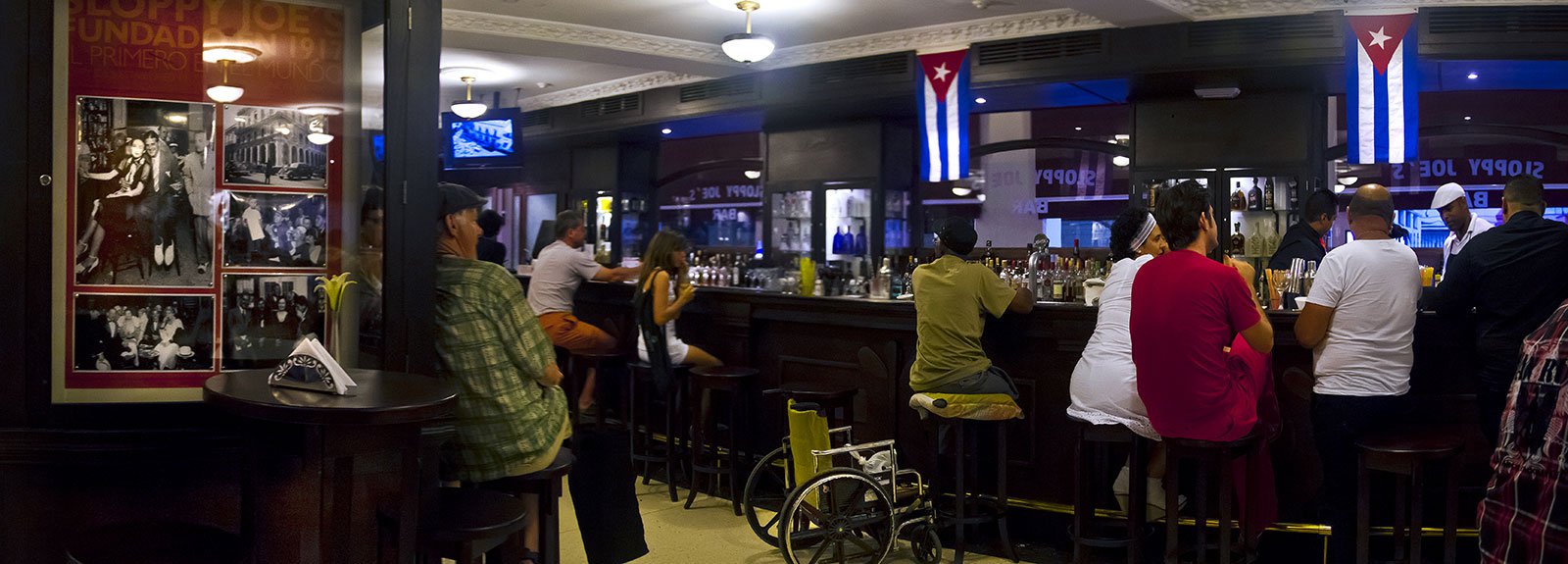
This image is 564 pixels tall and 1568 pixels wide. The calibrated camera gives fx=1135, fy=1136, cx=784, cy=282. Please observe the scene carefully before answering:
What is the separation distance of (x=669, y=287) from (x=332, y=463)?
3.44 meters

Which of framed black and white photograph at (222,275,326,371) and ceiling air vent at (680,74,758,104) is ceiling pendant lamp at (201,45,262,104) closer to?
framed black and white photograph at (222,275,326,371)

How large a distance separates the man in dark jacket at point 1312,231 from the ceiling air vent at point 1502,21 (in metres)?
1.33

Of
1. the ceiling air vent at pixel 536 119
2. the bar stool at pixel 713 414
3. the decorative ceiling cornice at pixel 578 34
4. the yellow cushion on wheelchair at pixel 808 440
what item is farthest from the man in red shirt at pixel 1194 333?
the ceiling air vent at pixel 536 119

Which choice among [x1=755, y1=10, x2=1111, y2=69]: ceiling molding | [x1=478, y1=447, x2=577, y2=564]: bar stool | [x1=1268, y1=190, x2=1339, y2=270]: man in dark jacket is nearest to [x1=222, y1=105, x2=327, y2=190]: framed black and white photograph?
[x1=478, y1=447, x2=577, y2=564]: bar stool

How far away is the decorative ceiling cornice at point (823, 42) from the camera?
752 cm

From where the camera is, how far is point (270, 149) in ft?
10.3

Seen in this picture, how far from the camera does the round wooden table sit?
249 cm

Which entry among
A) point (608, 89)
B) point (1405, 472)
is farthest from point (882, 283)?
point (608, 89)

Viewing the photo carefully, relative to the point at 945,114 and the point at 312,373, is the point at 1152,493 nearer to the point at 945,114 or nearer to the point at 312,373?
the point at 312,373

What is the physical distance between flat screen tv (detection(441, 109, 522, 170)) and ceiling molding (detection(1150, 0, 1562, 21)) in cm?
655

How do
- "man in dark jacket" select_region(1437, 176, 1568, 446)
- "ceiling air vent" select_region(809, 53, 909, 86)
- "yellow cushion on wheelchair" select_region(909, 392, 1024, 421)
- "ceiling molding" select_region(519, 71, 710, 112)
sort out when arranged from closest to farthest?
"man in dark jacket" select_region(1437, 176, 1568, 446) → "yellow cushion on wheelchair" select_region(909, 392, 1024, 421) → "ceiling air vent" select_region(809, 53, 909, 86) → "ceiling molding" select_region(519, 71, 710, 112)

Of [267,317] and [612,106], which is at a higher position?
[612,106]

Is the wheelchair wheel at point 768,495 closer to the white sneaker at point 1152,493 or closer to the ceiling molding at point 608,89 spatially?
the white sneaker at point 1152,493

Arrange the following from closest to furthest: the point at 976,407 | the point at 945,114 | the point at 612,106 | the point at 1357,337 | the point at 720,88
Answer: the point at 1357,337 < the point at 976,407 < the point at 945,114 < the point at 720,88 < the point at 612,106
